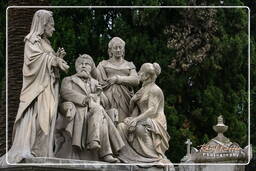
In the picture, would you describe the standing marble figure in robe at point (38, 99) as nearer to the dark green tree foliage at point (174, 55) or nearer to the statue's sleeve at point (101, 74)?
the statue's sleeve at point (101, 74)

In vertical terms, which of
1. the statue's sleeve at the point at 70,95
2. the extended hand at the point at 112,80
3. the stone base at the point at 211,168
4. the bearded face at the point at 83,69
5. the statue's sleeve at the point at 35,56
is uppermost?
the statue's sleeve at the point at 35,56

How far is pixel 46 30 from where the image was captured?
56.4 ft

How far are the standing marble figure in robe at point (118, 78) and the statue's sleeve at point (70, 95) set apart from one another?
74 centimetres

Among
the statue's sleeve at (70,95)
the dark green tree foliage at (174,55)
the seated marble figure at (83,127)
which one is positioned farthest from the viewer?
the dark green tree foliage at (174,55)

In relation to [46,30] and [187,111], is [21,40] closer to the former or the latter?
[46,30]

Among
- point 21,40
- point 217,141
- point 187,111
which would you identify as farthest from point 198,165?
point 187,111

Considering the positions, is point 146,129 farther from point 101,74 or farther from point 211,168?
point 211,168

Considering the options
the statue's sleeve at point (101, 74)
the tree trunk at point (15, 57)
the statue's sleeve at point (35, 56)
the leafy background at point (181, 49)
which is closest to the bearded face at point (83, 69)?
the statue's sleeve at point (101, 74)

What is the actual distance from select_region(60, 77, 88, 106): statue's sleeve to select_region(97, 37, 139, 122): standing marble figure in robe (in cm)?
74

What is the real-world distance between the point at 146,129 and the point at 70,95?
1.27 meters

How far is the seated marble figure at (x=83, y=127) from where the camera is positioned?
16938 millimetres

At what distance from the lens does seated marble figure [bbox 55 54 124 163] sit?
16938 millimetres

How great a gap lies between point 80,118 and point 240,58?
40.9ft

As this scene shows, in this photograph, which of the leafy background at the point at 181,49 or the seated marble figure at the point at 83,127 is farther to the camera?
the leafy background at the point at 181,49
